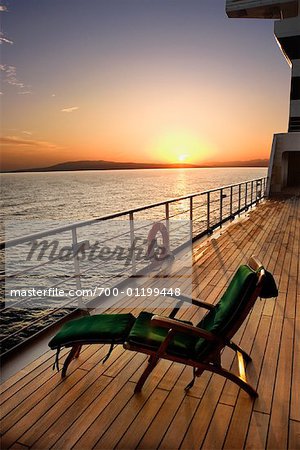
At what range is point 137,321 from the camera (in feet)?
6.72

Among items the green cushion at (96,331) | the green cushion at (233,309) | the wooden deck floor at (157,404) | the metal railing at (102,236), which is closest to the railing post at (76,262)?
the metal railing at (102,236)

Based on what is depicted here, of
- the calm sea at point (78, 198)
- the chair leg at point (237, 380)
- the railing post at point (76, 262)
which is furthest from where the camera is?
the calm sea at point (78, 198)

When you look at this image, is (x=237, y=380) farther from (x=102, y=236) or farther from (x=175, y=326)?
(x=102, y=236)

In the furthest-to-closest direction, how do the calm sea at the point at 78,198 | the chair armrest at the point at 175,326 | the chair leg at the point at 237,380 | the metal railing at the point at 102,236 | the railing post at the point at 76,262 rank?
the calm sea at the point at 78,198 → the railing post at the point at 76,262 → the metal railing at the point at 102,236 → the chair leg at the point at 237,380 → the chair armrest at the point at 175,326

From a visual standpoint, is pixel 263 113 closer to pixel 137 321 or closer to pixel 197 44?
pixel 197 44

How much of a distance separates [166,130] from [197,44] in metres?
26.2

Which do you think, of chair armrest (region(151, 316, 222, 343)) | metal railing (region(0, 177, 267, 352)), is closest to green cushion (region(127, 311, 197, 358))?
chair armrest (region(151, 316, 222, 343))

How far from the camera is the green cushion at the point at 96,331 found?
186 cm

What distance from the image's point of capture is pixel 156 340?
1824 mm

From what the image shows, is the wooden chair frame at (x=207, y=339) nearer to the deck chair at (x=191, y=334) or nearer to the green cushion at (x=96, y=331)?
the deck chair at (x=191, y=334)

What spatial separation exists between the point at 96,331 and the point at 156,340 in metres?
0.38

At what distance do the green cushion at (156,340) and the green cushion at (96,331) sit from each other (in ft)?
0.23

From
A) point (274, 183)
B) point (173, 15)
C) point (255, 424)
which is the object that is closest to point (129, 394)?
point (255, 424)

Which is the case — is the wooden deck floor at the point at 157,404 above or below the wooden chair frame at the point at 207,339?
below
